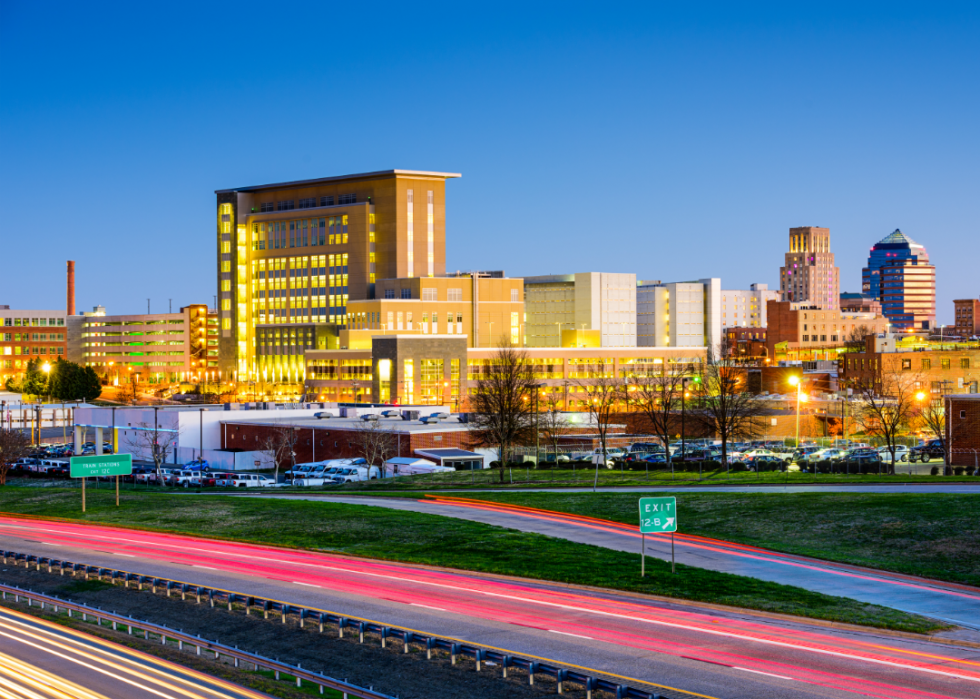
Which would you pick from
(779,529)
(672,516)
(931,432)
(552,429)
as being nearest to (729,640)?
(672,516)

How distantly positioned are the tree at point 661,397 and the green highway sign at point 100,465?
112ft

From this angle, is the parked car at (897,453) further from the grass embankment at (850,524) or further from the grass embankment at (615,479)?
the grass embankment at (850,524)

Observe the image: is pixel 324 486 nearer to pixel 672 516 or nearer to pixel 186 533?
pixel 186 533

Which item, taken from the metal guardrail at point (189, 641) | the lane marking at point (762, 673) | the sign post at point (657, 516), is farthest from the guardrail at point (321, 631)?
the sign post at point (657, 516)

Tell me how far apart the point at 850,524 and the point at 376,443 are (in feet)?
157

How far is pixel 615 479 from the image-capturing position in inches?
2564

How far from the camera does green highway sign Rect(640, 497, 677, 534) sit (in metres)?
33.0

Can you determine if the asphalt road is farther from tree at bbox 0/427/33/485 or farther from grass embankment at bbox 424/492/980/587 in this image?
tree at bbox 0/427/33/485

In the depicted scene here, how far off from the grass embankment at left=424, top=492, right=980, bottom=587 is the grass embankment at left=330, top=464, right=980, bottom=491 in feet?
28.4

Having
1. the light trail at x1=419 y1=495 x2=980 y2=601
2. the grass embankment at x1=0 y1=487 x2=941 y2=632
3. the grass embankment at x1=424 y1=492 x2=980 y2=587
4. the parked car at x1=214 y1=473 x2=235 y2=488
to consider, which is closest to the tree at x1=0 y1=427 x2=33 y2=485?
the parked car at x1=214 y1=473 x2=235 y2=488

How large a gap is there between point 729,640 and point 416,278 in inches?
6200

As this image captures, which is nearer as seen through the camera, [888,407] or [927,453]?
[927,453]

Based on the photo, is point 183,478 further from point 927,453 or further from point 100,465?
point 927,453

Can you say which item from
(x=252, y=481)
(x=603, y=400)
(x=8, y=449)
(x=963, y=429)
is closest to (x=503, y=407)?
(x=252, y=481)
